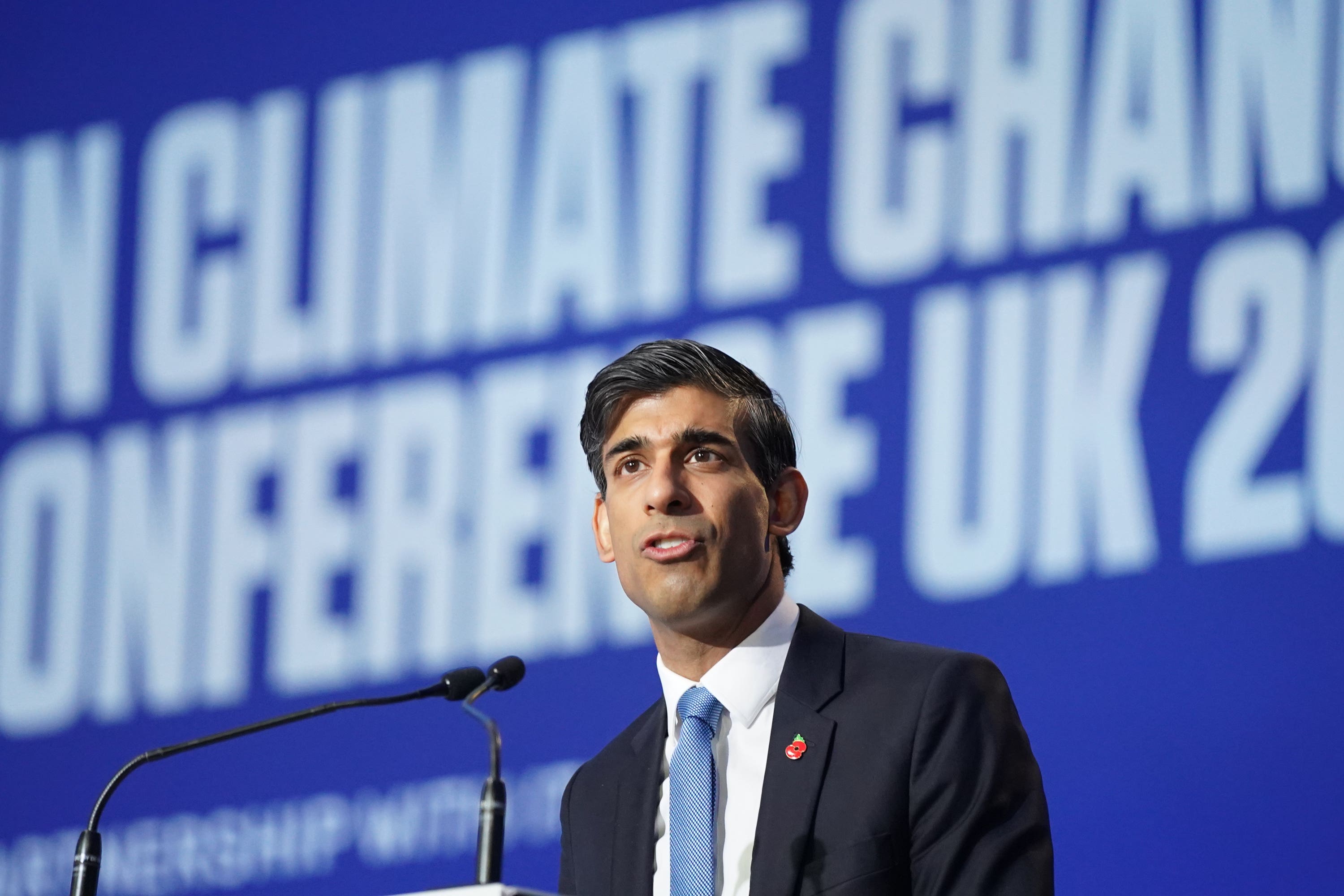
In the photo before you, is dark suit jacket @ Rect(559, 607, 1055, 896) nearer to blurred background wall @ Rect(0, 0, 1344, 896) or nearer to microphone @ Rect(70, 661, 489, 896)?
microphone @ Rect(70, 661, 489, 896)

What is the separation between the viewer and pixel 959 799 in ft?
8.50

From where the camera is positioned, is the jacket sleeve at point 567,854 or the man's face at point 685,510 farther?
the jacket sleeve at point 567,854

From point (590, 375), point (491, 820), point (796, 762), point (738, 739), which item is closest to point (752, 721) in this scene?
point (738, 739)

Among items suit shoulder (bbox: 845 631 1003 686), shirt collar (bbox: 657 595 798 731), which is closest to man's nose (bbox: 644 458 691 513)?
shirt collar (bbox: 657 595 798 731)

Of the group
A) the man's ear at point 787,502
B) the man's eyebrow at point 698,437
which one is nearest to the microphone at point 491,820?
the man's eyebrow at point 698,437

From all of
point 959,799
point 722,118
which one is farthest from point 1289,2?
point 959,799

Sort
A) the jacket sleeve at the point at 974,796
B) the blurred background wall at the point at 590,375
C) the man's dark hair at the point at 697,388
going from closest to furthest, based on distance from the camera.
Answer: the jacket sleeve at the point at 974,796 < the man's dark hair at the point at 697,388 < the blurred background wall at the point at 590,375

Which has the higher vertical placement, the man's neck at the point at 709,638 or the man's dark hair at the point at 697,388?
the man's dark hair at the point at 697,388

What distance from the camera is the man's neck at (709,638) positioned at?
2934mm

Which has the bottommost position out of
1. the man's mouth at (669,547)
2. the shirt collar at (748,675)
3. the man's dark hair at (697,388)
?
the shirt collar at (748,675)

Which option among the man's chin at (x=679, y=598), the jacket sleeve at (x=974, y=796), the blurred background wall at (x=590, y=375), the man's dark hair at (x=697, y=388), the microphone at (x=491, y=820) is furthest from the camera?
the blurred background wall at (x=590, y=375)

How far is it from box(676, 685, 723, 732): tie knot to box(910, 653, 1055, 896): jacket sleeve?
1.17 feet

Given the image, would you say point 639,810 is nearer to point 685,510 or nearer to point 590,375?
point 685,510

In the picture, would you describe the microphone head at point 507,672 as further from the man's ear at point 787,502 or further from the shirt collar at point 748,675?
the man's ear at point 787,502
